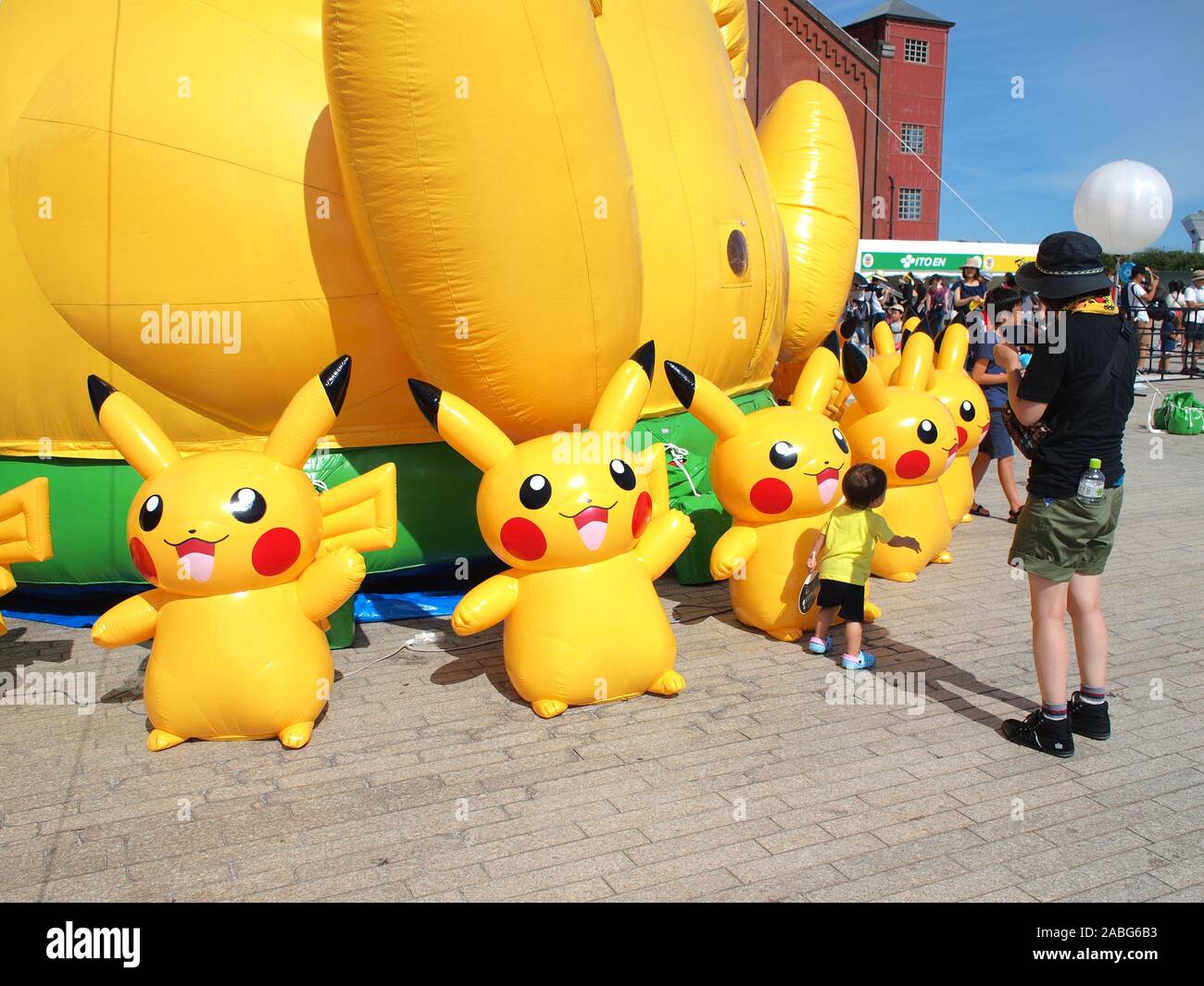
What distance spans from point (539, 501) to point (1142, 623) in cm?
327

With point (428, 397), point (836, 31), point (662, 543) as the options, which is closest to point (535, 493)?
point (428, 397)

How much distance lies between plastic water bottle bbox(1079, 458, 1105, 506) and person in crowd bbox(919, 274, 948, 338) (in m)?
11.7

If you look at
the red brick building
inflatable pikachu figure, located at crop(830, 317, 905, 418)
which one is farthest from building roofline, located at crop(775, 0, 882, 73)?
inflatable pikachu figure, located at crop(830, 317, 905, 418)

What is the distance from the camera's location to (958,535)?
7371mm

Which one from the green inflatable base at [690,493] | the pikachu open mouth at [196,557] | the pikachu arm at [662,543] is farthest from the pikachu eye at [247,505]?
the green inflatable base at [690,493]

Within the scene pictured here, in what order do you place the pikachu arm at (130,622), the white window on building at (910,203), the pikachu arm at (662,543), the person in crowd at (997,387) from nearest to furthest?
the pikachu arm at (130,622) → the pikachu arm at (662,543) → the person in crowd at (997,387) → the white window on building at (910,203)

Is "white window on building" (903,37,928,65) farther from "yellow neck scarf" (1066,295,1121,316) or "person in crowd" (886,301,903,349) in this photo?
"yellow neck scarf" (1066,295,1121,316)

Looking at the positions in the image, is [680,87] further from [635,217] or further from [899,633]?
[899,633]

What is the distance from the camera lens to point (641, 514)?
14.6 ft

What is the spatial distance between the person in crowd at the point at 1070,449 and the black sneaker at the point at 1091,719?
6.1 inches

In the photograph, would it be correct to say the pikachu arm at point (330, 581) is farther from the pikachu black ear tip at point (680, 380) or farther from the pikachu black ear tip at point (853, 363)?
the pikachu black ear tip at point (853, 363)

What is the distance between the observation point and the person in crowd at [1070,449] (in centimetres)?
365

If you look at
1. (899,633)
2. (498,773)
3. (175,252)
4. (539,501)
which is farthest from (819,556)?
(175,252)

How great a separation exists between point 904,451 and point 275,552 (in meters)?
3.65
